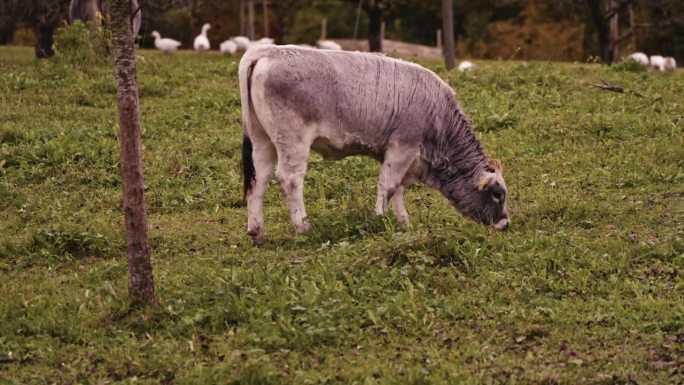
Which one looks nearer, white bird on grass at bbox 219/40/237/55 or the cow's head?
the cow's head

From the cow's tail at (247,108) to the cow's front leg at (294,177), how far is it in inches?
14.0

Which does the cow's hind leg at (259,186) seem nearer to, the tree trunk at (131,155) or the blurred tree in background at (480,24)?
the tree trunk at (131,155)

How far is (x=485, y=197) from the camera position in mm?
11609

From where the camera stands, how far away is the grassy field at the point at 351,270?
7.60 metres

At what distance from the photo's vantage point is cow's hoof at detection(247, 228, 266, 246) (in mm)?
10789

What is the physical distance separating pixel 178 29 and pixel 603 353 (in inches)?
1624

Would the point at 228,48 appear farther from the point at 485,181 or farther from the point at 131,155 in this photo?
the point at 131,155

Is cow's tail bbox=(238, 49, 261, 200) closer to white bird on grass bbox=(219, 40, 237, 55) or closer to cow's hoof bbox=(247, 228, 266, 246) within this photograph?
cow's hoof bbox=(247, 228, 266, 246)

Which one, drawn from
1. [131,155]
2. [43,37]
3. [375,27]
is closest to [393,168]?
[131,155]

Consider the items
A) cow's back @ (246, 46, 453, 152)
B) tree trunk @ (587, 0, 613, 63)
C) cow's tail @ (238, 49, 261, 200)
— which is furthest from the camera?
tree trunk @ (587, 0, 613, 63)

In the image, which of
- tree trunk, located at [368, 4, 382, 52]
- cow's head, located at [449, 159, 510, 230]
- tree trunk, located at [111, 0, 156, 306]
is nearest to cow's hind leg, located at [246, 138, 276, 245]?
cow's head, located at [449, 159, 510, 230]

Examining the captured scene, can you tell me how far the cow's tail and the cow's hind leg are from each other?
0.17 feet

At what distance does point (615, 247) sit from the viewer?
9680 mm

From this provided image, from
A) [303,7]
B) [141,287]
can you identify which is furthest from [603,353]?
[303,7]
